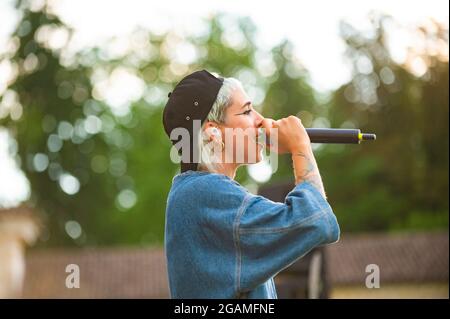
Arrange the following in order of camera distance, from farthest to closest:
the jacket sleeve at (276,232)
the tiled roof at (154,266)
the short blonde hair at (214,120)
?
1. the tiled roof at (154,266)
2. the short blonde hair at (214,120)
3. the jacket sleeve at (276,232)

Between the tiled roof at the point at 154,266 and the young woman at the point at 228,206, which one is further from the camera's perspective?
the tiled roof at the point at 154,266

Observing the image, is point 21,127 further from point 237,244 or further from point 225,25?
point 237,244

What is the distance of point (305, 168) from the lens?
2.32 metres

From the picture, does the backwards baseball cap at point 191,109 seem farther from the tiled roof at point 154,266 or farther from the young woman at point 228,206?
the tiled roof at point 154,266

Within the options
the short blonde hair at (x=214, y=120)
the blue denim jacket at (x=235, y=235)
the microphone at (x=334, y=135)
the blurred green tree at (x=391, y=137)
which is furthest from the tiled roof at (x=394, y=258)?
the blue denim jacket at (x=235, y=235)

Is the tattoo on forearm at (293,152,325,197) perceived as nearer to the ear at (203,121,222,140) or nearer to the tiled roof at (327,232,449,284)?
the ear at (203,121,222,140)

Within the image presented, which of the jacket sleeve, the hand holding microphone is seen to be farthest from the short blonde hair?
the jacket sleeve

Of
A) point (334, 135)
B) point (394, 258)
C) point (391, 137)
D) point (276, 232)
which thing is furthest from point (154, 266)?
point (276, 232)

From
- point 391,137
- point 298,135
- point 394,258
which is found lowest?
point 298,135

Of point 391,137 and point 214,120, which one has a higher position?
point 391,137

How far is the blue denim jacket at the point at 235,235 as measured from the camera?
2.19 m

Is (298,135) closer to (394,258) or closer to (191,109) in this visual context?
(191,109)

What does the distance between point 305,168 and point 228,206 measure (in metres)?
0.25
